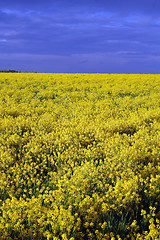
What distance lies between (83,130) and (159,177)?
351cm

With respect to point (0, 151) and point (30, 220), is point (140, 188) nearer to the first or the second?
point (30, 220)

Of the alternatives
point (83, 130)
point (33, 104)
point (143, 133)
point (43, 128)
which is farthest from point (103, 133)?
point (33, 104)

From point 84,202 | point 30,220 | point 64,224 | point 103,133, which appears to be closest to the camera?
point 64,224

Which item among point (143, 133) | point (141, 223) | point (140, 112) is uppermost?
point (140, 112)

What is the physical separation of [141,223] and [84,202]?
1002 millimetres

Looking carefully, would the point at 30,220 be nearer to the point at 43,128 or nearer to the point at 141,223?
the point at 141,223

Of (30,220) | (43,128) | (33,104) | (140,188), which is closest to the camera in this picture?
(30,220)

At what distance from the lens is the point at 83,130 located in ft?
25.2

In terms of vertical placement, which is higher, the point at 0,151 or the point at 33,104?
the point at 33,104

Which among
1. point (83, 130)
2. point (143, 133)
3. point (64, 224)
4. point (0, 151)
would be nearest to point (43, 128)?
point (83, 130)

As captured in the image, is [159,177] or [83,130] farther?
[83,130]

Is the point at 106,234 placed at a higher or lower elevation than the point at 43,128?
lower

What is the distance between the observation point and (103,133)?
24.0 feet

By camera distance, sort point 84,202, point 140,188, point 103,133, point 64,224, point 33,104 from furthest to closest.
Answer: point 33,104, point 103,133, point 140,188, point 84,202, point 64,224
